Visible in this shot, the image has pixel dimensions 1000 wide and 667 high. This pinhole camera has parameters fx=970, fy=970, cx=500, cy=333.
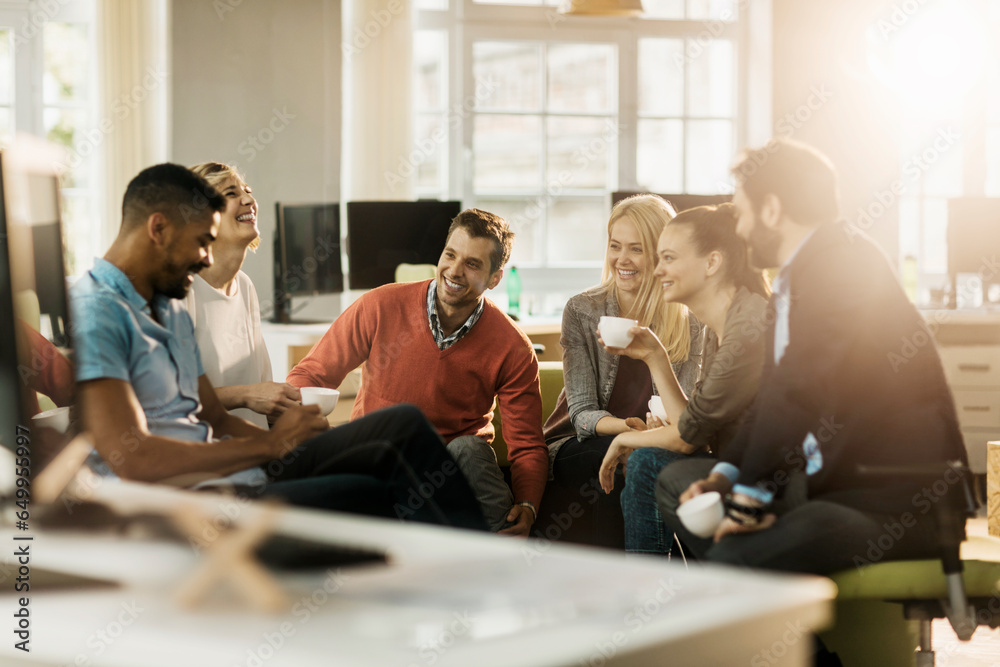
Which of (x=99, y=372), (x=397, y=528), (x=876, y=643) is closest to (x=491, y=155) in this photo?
(x=876, y=643)

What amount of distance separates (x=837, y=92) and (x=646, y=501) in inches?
143

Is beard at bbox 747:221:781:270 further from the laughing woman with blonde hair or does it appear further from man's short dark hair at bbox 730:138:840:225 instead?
the laughing woman with blonde hair

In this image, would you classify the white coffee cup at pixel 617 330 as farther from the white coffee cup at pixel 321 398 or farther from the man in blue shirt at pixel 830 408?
the white coffee cup at pixel 321 398

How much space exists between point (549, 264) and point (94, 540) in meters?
4.32

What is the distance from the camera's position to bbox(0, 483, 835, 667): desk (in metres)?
0.60

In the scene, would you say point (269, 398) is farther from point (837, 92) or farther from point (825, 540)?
point (837, 92)

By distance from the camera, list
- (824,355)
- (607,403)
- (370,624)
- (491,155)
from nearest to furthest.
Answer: (370,624) < (824,355) < (607,403) < (491,155)

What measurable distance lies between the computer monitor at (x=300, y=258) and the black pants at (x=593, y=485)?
179cm

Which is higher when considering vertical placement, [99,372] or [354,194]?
[354,194]

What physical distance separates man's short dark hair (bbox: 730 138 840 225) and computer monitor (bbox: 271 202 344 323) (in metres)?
2.36

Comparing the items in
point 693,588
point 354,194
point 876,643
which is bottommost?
point 876,643

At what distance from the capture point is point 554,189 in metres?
4.98

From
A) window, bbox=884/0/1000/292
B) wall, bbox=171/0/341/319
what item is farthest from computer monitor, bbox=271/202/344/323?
window, bbox=884/0/1000/292

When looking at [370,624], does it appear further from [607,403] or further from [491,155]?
[491,155]
